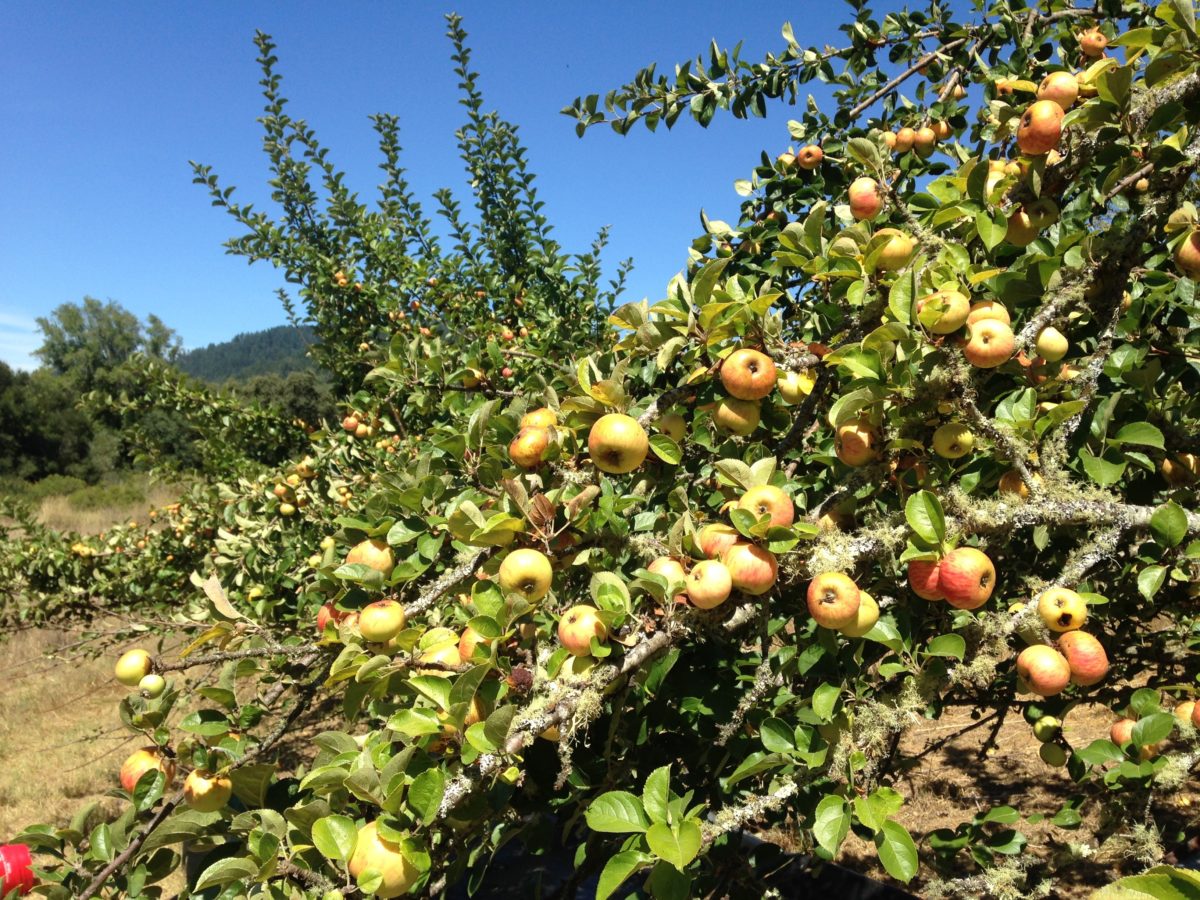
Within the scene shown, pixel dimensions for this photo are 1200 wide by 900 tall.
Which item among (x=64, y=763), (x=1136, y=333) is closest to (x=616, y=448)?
(x=1136, y=333)

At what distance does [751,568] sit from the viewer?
3.98 feet

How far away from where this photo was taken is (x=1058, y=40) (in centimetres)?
254

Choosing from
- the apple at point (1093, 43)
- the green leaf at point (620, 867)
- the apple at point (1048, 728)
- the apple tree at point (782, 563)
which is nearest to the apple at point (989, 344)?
the apple tree at point (782, 563)

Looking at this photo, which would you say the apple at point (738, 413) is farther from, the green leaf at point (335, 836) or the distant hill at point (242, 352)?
the distant hill at point (242, 352)

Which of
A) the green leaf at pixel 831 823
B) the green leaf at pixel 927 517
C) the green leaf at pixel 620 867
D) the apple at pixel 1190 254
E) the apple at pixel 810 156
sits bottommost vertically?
the green leaf at pixel 831 823

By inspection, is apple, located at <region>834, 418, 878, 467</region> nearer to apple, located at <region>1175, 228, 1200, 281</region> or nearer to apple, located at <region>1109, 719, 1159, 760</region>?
apple, located at <region>1175, 228, 1200, 281</region>

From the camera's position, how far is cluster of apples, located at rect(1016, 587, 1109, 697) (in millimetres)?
1336

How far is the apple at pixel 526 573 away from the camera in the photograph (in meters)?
1.30

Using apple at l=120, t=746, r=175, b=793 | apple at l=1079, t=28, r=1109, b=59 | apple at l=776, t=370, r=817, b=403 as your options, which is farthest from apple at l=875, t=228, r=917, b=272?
apple at l=120, t=746, r=175, b=793

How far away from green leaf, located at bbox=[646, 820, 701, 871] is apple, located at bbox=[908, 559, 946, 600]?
1.99 ft

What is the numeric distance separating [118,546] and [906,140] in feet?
19.0

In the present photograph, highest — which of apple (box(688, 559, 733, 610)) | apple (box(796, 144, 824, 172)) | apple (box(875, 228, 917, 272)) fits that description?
apple (box(796, 144, 824, 172))

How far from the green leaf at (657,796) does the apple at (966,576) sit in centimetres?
61

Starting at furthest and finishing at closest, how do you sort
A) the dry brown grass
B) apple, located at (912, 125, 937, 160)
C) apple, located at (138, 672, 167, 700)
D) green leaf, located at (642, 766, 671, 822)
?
the dry brown grass < apple, located at (912, 125, 937, 160) < apple, located at (138, 672, 167, 700) < green leaf, located at (642, 766, 671, 822)
